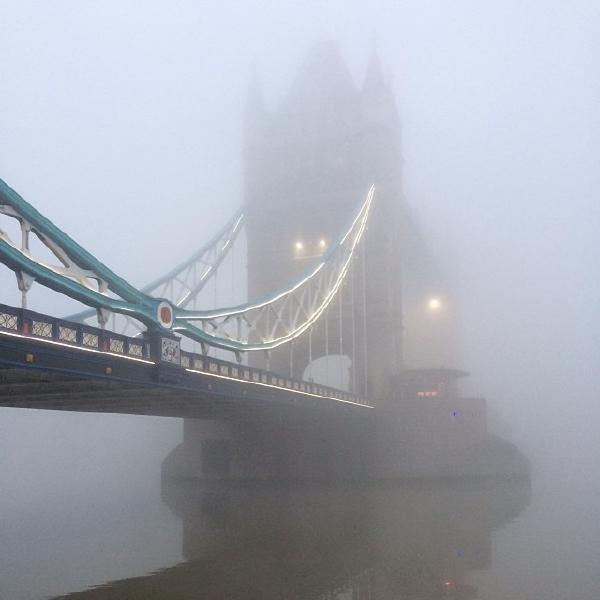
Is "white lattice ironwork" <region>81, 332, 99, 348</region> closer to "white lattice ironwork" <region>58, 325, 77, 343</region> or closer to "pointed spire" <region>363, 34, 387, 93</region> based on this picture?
"white lattice ironwork" <region>58, 325, 77, 343</region>

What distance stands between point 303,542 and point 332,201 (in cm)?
4786

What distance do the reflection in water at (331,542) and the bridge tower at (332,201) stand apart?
18824mm

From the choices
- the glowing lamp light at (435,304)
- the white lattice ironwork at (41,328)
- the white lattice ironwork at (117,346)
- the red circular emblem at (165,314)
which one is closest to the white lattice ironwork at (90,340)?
the white lattice ironwork at (117,346)

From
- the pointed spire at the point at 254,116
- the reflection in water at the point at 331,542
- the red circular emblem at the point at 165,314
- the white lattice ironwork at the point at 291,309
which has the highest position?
the pointed spire at the point at 254,116

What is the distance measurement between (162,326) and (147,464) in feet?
193

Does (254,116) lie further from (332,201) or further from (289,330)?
(289,330)

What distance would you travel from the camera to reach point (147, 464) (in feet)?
280

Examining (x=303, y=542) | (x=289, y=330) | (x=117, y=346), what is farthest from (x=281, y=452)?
(x=117, y=346)

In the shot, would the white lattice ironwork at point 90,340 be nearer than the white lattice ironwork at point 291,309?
Yes

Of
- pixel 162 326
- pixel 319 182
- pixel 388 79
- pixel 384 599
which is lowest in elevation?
pixel 384 599

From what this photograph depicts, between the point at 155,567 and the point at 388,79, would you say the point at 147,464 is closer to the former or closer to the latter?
the point at 388,79

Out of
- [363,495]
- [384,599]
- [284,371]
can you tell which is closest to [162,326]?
[384,599]

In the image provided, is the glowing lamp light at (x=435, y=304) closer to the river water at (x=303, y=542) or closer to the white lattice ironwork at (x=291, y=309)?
the white lattice ironwork at (x=291, y=309)

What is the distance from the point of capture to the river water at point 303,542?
27344mm
